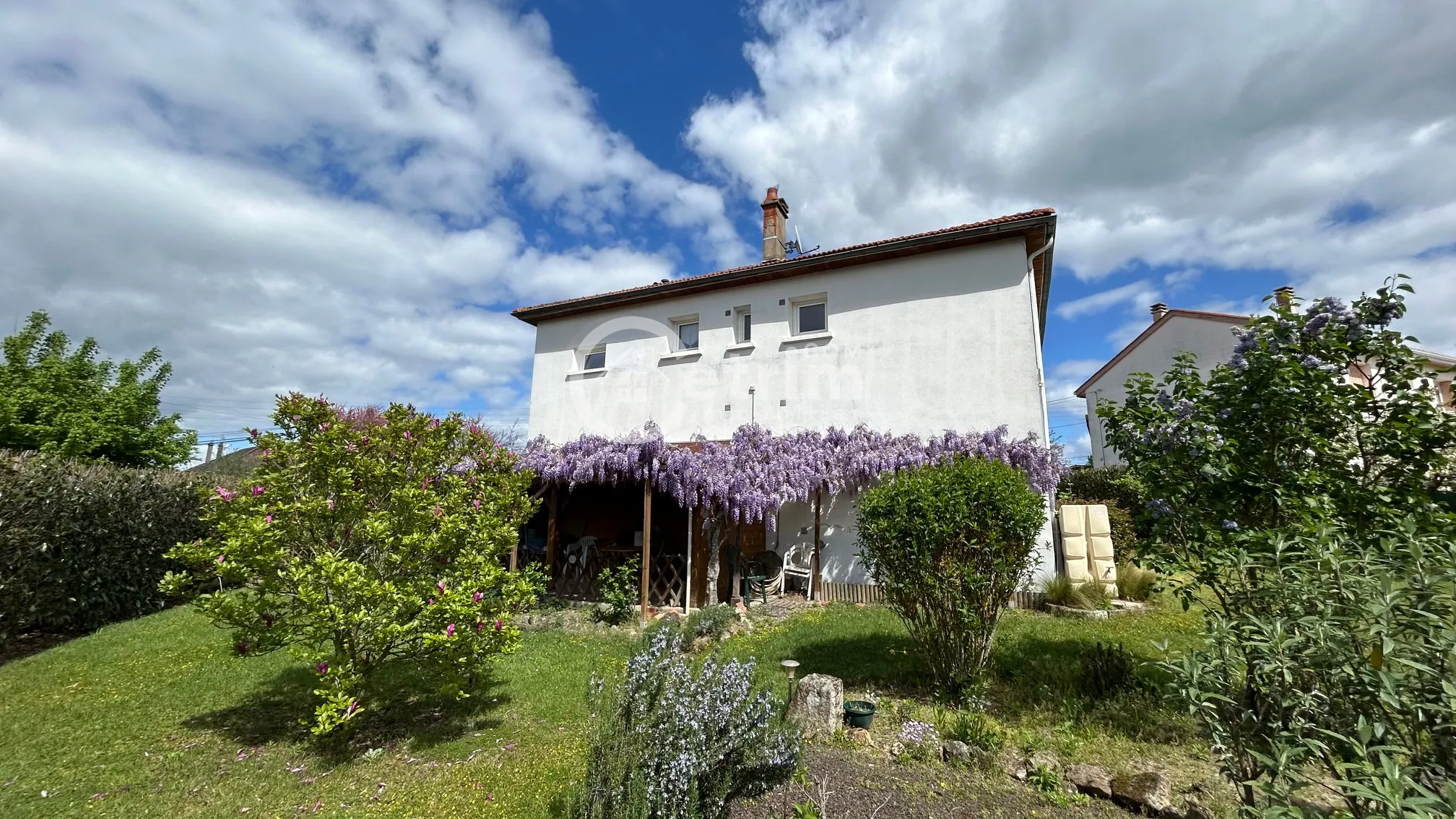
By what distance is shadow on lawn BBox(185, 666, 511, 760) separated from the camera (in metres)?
4.69

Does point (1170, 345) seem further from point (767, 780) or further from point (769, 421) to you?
point (767, 780)

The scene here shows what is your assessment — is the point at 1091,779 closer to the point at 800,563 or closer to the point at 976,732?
the point at 976,732

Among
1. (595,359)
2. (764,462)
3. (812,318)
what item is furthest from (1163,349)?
(595,359)


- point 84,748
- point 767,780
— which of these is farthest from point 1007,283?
point 84,748

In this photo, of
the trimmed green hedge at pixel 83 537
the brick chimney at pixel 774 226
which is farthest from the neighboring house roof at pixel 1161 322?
the trimmed green hedge at pixel 83 537

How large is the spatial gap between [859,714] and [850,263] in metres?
8.81

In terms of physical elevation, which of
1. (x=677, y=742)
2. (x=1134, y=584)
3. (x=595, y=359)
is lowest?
(x=677, y=742)

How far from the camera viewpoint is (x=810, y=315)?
1216 cm

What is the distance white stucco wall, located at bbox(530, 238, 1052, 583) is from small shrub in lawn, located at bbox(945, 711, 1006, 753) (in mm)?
5437

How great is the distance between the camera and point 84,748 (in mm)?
4465

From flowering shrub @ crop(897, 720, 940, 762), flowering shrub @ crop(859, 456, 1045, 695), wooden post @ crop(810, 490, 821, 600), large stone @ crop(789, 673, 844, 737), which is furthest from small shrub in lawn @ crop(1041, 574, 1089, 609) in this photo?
large stone @ crop(789, 673, 844, 737)

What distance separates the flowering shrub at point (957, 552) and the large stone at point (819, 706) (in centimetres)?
116

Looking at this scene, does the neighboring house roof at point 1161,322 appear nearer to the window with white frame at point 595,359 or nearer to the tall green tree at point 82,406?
the window with white frame at point 595,359

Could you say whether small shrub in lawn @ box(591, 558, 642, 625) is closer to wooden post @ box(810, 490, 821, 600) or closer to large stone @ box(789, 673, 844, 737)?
wooden post @ box(810, 490, 821, 600)
